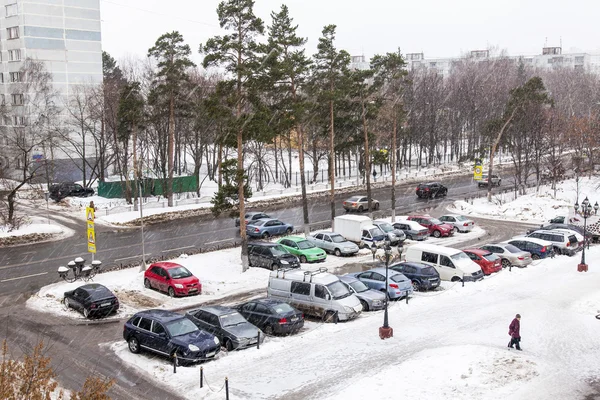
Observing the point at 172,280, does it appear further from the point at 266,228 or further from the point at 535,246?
the point at 535,246

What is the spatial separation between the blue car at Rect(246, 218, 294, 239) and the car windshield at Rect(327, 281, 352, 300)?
17588mm

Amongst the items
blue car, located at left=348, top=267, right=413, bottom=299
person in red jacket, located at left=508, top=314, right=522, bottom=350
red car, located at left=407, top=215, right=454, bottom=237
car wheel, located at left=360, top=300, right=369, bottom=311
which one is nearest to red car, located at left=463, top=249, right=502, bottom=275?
blue car, located at left=348, top=267, right=413, bottom=299

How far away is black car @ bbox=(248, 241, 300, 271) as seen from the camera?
105 feet

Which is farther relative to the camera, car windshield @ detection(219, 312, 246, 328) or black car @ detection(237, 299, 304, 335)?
black car @ detection(237, 299, 304, 335)

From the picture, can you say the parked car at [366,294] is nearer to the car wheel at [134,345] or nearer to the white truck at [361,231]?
the car wheel at [134,345]

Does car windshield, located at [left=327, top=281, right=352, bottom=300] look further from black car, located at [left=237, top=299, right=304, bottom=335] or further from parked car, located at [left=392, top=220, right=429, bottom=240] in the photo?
parked car, located at [left=392, top=220, right=429, bottom=240]

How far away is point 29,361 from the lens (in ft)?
31.9

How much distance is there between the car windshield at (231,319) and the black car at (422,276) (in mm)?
10295

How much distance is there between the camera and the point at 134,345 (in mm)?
19906

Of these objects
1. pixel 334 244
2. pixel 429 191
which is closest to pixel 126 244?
pixel 334 244

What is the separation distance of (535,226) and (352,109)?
17824mm

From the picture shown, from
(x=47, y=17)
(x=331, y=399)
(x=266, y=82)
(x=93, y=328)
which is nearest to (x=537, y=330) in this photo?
(x=331, y=399)

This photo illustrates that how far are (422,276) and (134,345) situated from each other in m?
14.1

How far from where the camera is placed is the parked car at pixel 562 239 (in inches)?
1416
